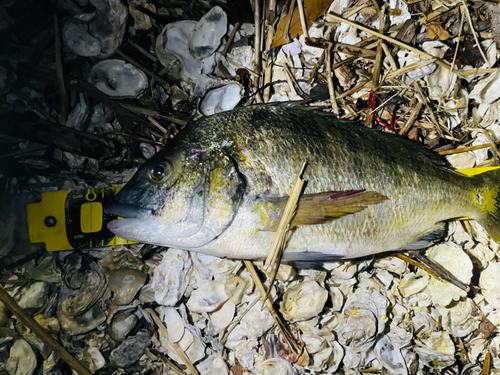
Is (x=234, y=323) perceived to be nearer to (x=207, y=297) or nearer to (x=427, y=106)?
(x=207, y=297)

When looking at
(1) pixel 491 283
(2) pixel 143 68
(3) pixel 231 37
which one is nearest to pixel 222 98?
(3) pixel 231 37

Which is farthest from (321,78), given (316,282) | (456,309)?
(456,309)

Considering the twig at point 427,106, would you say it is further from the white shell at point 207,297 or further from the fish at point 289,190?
the white shell at point 207,297

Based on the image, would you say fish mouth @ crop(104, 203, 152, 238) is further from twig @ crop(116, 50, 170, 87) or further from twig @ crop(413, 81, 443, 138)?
twig @ crop(413, 81, 443, 138)

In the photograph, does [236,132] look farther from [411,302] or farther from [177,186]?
[411,302]

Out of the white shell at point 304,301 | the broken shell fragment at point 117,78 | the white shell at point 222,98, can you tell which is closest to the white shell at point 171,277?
the white shell at point 304,301

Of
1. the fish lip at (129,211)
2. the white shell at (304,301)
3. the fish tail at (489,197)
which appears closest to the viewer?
the fish lip at (129,211)

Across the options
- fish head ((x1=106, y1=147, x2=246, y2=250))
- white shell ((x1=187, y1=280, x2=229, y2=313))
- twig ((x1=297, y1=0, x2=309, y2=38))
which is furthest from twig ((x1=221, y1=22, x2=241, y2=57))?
white shell ((x1=187, y1=280, x2=229, y2=313))
